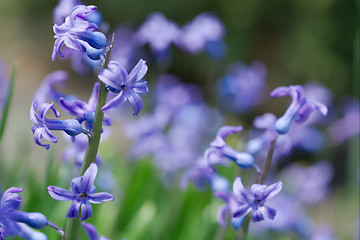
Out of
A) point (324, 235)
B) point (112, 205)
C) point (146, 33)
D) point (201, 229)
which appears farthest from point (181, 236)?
point (146, 33)

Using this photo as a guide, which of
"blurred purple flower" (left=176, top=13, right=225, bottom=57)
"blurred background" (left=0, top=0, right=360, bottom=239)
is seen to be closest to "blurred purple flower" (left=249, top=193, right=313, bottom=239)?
"blurred background" (left=0, top=0, right=360, bottom=239)

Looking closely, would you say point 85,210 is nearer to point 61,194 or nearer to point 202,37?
point 61,194

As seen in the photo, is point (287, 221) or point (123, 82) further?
point (287, 221)

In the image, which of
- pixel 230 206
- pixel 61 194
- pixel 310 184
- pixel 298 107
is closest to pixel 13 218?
pixel 61 194

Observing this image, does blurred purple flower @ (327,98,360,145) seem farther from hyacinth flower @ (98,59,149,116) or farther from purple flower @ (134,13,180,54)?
hyacinth flower @ (98,59,149,116)

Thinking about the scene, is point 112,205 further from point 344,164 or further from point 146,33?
point 344,164

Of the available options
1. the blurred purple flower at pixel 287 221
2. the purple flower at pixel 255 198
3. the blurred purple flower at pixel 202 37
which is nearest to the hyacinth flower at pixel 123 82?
the purple flower at pixel 255 198

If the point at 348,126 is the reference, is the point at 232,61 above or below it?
above
